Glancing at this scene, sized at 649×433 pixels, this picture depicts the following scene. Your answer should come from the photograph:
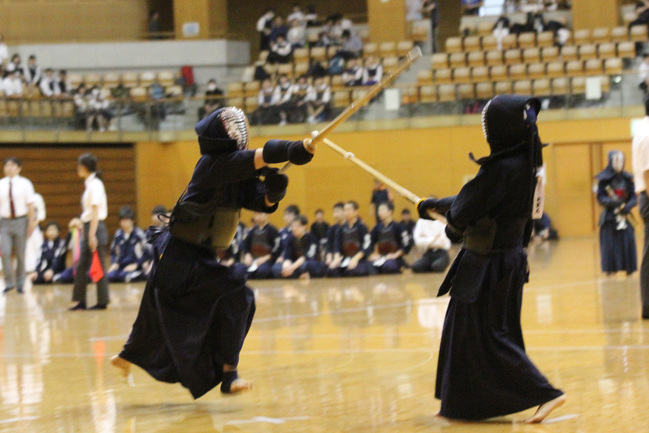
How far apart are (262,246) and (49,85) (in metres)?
10.1

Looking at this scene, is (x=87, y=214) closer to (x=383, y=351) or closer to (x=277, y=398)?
(x=383, y=351)

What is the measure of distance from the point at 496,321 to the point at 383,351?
244 cm

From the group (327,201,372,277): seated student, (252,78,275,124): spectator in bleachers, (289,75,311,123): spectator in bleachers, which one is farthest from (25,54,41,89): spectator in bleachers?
(327,201,372,277): seated student

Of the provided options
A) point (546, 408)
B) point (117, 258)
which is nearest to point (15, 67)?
point (117, 258)

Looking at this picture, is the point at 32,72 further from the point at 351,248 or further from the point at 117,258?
the point at 351,248

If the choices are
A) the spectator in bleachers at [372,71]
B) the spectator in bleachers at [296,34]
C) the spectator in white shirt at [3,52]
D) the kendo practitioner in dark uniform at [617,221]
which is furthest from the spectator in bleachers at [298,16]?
the kendo practitioner in dark uniform at [617,221]

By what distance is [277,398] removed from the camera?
18.6 feet

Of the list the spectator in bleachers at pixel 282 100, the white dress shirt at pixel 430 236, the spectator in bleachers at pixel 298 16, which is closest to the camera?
the white dress shirt at pixel 430 236

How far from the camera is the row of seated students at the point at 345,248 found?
15120 millimetres

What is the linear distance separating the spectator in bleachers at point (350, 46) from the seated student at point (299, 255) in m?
9.58

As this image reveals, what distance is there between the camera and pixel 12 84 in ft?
73.9

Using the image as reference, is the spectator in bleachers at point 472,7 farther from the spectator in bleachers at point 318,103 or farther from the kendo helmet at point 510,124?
the kendo helmet at point 510,124

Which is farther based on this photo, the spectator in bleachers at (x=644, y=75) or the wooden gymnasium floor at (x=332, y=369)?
the spectator in bleachers at (x=644, y=75)

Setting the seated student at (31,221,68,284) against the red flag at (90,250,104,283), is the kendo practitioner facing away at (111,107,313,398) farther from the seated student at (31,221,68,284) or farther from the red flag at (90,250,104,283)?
the seated student at (31,221,68,284)
